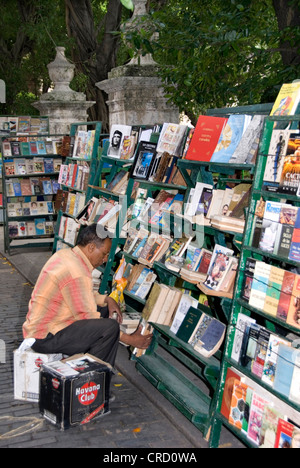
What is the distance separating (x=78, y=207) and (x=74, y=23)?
28.6 feet

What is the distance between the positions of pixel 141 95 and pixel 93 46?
8304mm

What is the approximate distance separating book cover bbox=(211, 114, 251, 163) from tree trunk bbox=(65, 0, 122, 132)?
10.8m

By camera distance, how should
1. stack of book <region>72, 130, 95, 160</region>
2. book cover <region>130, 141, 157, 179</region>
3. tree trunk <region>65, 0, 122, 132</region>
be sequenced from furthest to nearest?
tree trunk <region>65, 0, 122, 132</region> < stack of book <region>72, 130, 95, 160</region> < book cover <region>130, 141, 157, 179</region>

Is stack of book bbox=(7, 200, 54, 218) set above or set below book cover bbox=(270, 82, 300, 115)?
below

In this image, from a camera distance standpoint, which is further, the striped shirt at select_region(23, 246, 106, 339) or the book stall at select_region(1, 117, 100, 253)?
the book stall at select_region(1, 117, 100, 253)

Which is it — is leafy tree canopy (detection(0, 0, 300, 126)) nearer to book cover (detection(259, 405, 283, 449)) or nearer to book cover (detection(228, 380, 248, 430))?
book cover (detection(228, 380, 248, 430))

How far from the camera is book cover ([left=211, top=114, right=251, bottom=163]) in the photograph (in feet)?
15.0

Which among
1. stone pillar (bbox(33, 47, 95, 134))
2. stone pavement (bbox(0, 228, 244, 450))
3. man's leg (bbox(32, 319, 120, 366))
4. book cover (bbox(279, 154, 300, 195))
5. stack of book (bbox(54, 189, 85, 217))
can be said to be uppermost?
stone pillar (bbox(33, 47, 95, 134))

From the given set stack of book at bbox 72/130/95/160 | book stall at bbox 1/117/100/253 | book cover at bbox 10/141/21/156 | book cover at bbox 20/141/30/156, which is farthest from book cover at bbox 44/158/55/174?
stack of book at bbox 72/130/95/160

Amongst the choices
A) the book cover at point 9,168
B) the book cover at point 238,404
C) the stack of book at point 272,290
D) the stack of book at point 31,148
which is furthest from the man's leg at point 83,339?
the book cover at point 9,168

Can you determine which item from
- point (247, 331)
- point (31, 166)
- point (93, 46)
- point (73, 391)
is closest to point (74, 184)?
point (31, 166)

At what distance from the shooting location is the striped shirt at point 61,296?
15.9ft

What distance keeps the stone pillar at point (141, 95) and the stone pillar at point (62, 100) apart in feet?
14.6

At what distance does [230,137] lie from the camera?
15.2 ft
